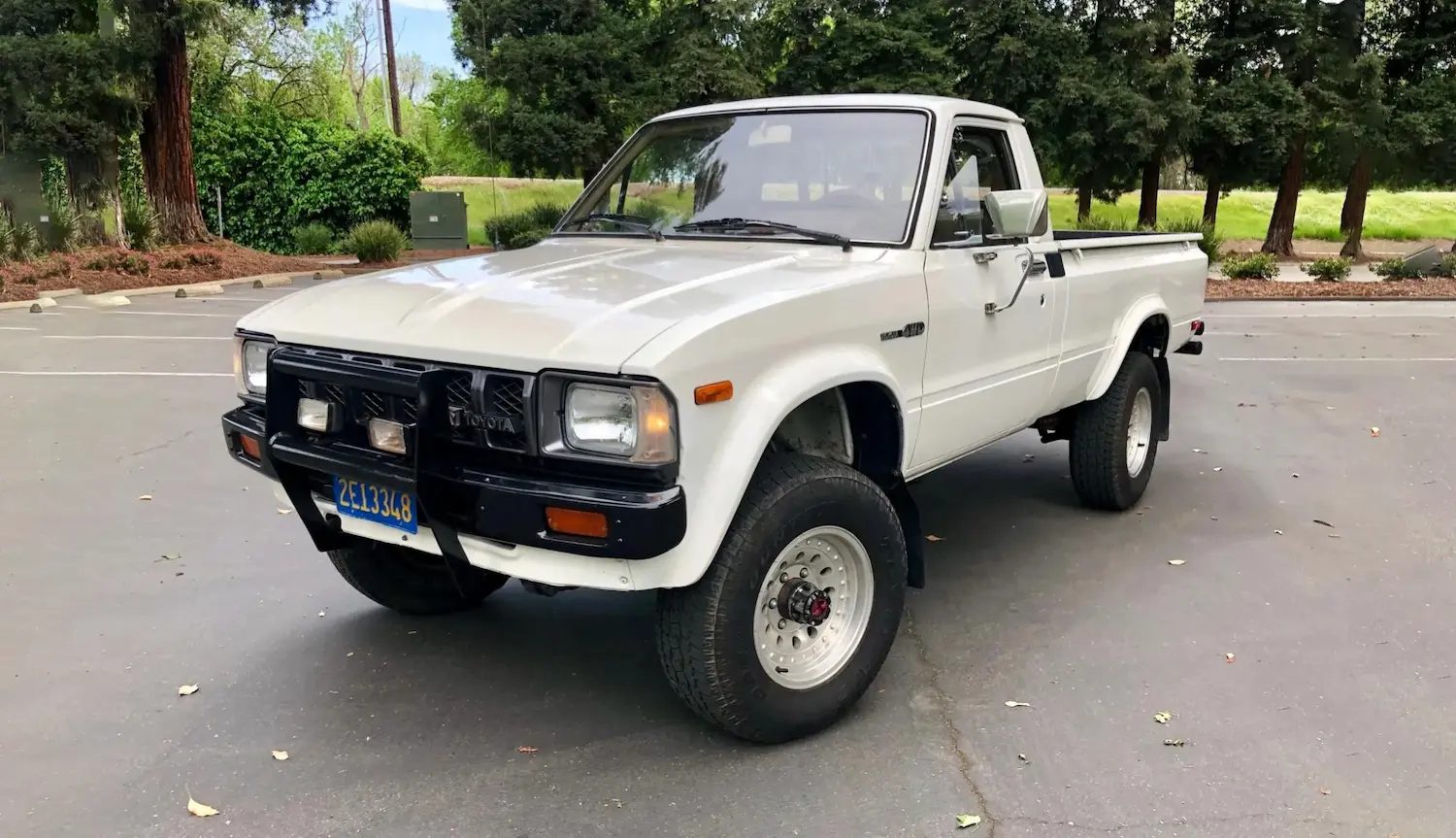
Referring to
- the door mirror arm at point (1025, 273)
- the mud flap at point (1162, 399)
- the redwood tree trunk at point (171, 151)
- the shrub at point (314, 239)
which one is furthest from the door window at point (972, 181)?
the shrub at point (314, 239)

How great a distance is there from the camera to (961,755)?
3.19 metres

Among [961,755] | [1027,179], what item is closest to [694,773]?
[961,755]

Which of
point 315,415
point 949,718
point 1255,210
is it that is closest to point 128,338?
point 315,415

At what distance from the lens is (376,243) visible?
21125 mm

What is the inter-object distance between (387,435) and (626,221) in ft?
5.59

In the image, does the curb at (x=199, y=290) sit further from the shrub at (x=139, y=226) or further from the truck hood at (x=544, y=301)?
the truck hood at (x=544, y=301)

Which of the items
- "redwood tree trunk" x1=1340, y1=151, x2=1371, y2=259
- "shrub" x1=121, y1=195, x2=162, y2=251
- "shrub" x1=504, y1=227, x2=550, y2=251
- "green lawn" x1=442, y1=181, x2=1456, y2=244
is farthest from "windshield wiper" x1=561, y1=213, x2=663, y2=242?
"redwood tree trunk" x1=1340, y1=151, x2=1371, y2=259

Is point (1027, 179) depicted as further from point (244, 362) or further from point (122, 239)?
point (122, 239)

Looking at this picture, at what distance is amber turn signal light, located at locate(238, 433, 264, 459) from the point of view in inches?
135

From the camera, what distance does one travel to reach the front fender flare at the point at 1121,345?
203 inches

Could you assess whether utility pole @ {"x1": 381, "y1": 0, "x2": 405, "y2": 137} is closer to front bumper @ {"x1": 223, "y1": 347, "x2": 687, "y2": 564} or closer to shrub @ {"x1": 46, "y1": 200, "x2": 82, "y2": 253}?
shrub @ {"x1": 46, "y1": 200, "x2": 82, "y2": 253}

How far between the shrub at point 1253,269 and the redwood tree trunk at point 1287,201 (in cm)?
668

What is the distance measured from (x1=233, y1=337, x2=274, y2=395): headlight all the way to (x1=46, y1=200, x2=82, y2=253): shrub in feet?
55.2

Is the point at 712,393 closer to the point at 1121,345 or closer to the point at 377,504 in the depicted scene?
the point at 377,504
